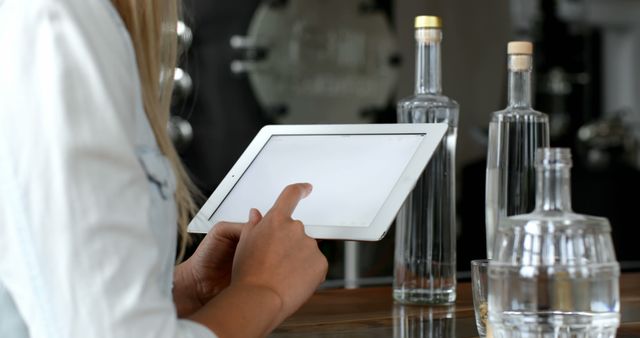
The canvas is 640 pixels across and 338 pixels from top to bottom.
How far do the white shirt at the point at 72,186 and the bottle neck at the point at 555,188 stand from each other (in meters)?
0.34

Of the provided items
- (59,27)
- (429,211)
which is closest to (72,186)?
(59,27)

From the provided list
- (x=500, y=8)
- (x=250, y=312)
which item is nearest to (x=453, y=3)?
(x=500, y=8)

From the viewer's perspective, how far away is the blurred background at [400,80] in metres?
3.11

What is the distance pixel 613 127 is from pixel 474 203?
24.4 inches

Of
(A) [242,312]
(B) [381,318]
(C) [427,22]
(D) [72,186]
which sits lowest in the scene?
(B) [381,318]

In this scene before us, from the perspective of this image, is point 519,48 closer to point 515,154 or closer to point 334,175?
point 515,154

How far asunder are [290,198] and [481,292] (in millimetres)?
227

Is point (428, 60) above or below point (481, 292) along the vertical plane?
above

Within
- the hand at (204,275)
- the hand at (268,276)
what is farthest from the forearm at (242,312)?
the hand at (204,275)

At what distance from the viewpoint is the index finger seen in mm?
1043

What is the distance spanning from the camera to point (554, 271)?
91 centimetres

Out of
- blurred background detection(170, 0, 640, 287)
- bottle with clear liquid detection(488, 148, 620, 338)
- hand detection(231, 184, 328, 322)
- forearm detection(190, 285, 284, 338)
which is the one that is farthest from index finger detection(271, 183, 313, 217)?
blurred background detection(170, 0, 640, 287)

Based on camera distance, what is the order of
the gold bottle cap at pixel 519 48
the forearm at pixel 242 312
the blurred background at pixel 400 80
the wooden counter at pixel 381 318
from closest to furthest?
the forearm at pixel 242 312, the wooden counter at pixel 381 318, the gold bottle cap at pixel 519 48, the blurred background at pixel 400 80

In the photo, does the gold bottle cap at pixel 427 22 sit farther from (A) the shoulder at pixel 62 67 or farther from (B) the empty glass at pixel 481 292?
(A) the shoulder at pixel 62 67
